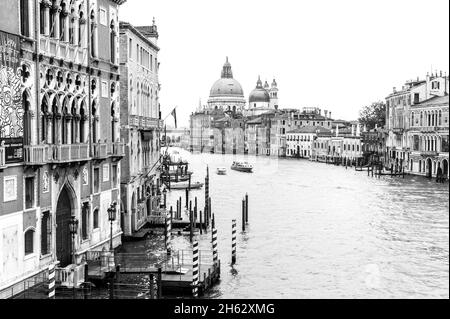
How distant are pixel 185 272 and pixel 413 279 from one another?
159 inches

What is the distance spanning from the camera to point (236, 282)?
1262 cm

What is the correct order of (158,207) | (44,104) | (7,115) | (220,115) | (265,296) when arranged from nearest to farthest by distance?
1. (7,115)
2. (44,104)
3. (265,296)
4. (158,207)
5. (220,115)

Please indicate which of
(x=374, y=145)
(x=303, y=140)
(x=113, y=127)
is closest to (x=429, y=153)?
(x=374, y=145)

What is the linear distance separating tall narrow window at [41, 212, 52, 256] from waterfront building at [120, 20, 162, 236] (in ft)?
16.1

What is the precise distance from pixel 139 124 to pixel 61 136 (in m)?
5.91

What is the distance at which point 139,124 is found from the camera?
57.2 feet

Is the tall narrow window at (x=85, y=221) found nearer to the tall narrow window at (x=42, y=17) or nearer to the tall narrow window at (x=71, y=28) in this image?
the tall narrow window at (x=71, y=28)

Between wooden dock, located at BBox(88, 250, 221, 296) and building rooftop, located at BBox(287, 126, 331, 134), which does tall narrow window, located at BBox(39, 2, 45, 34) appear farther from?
building rooftop, located at BBox(287, 126, 331, 134)

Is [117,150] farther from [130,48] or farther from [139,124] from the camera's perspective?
[130,48]

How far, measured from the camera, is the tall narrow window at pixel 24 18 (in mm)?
10070

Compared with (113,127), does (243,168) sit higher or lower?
lower
